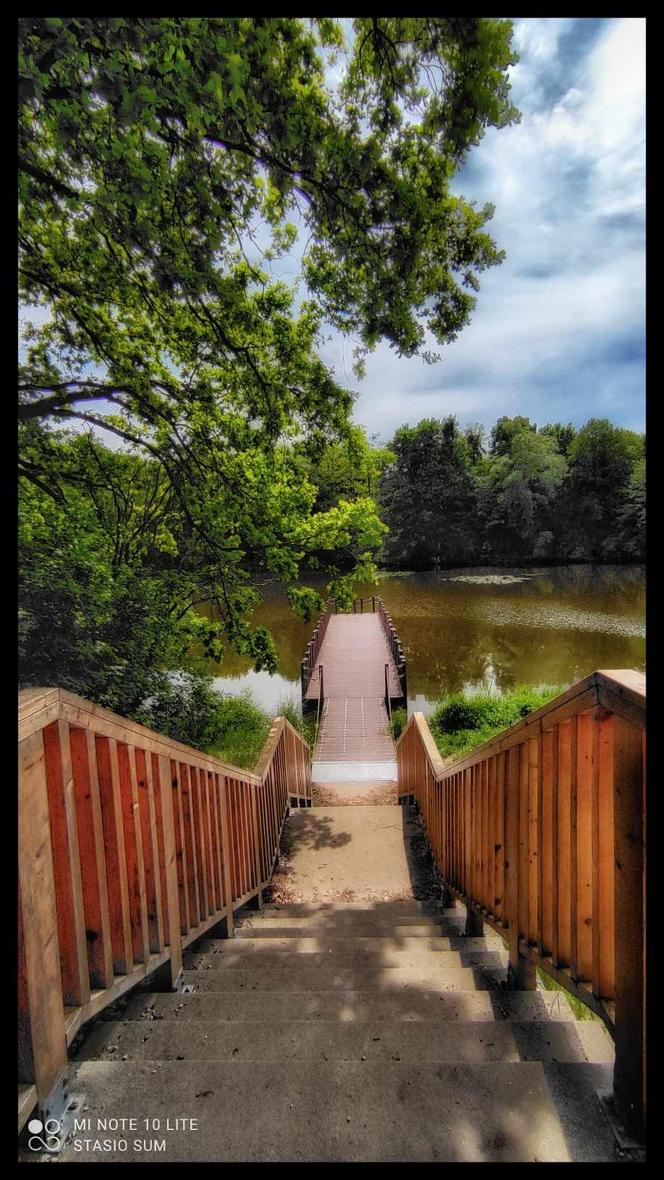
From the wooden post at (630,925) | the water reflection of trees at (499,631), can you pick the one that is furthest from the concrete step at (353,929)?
the water reflection of trees at (499,631)

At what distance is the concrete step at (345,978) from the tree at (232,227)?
11.0 ft

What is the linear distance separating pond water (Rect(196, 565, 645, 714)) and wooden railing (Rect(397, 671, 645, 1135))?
959 cm

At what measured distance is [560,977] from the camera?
1.50 meters

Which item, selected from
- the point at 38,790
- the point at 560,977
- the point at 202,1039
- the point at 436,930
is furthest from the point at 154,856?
the point at 436,930

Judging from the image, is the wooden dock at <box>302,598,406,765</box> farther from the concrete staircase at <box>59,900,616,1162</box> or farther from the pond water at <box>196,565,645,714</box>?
the concrete staircase at <box>59,900,616,1162</box>

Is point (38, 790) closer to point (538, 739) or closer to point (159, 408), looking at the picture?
point (538, 739)

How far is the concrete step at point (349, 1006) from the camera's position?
5.72ft

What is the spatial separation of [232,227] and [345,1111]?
472 cm

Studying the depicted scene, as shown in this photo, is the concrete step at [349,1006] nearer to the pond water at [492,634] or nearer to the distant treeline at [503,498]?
the pond water at [492,634]

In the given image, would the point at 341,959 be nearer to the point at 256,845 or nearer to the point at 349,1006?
the point at 349,1006

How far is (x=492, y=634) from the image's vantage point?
806 inches

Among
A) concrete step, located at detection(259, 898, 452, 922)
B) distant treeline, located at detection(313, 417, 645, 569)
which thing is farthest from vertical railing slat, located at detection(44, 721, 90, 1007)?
distant treeline, located at detection(313, 417, 645, 569)

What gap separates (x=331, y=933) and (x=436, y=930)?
0.64 metres

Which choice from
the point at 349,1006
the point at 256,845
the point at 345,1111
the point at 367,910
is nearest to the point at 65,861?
the point at 345,1111
